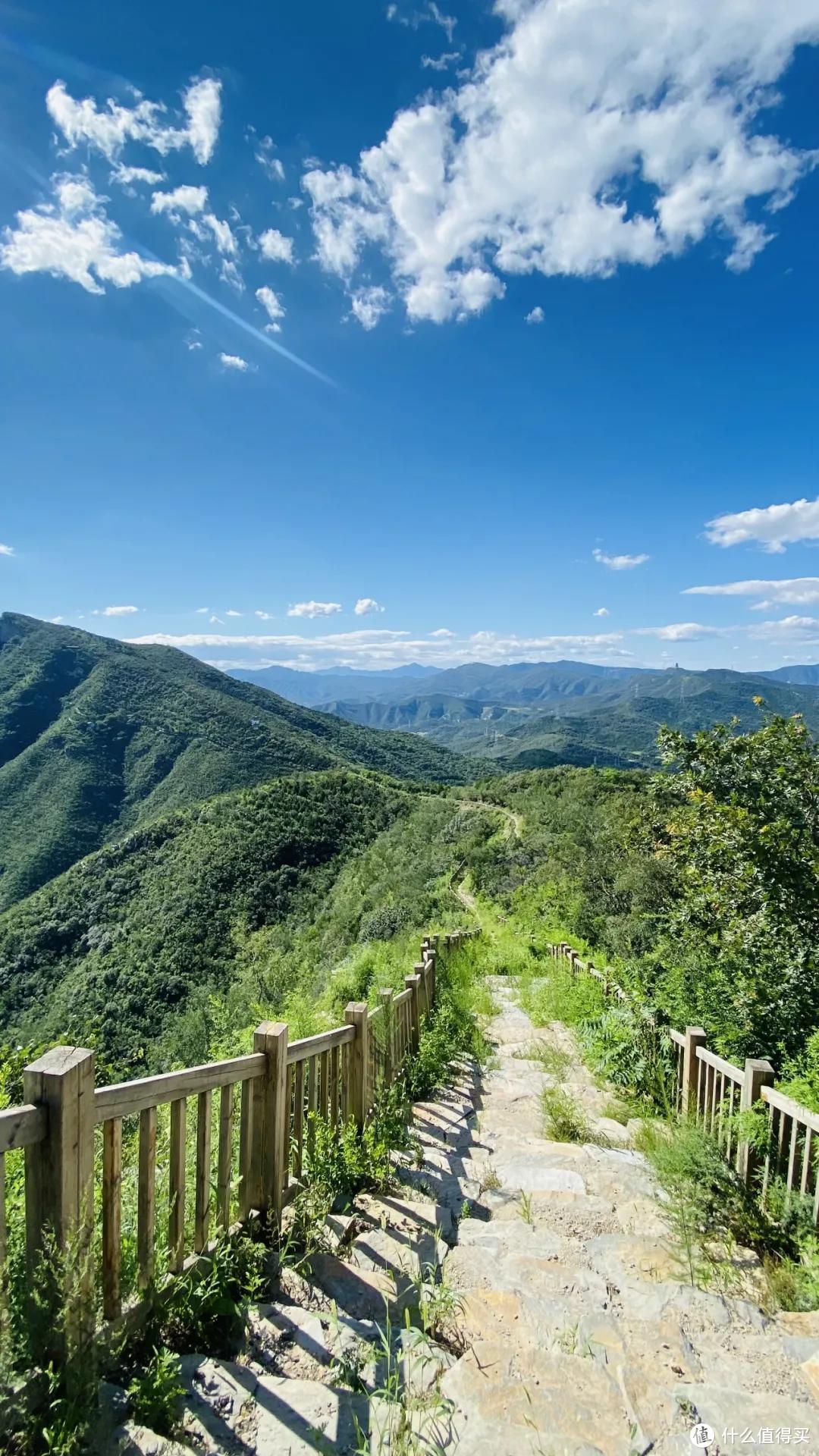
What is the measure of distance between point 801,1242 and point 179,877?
4638 cm

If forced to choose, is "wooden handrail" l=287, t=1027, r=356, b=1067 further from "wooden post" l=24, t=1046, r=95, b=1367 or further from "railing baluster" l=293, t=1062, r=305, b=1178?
"wooden post" l=24, t=1046, r=95, b=1367

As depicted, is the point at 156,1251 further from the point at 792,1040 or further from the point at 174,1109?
the point at 792,1040

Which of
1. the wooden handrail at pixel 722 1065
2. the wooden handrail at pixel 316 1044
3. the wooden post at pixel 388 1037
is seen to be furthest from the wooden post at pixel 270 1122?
the wooden handrail at pixel 722 1065

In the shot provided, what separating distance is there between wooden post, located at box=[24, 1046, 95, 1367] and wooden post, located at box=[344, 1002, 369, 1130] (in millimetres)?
1948

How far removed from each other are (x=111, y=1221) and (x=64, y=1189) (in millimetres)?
283

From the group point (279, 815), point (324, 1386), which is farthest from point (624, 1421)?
point (279, 815)

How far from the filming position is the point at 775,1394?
2135 mm

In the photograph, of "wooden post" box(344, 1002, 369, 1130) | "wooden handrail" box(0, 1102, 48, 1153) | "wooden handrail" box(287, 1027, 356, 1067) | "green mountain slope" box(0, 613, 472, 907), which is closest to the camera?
"wooden handrail" box(0, 1102, 48, 1153)

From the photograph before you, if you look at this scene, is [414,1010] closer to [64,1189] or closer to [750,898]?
[750,898]

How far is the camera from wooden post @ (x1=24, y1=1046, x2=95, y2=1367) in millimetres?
1895

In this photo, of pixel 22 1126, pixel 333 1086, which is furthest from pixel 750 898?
pixel 22 1126

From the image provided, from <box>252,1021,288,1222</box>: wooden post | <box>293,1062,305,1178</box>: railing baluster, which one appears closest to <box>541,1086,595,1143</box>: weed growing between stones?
<box>293,1062,305,1178</box>: railing baluster

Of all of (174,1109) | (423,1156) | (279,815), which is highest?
(174,1109)

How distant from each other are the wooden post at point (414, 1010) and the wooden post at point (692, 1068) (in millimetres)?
2209
